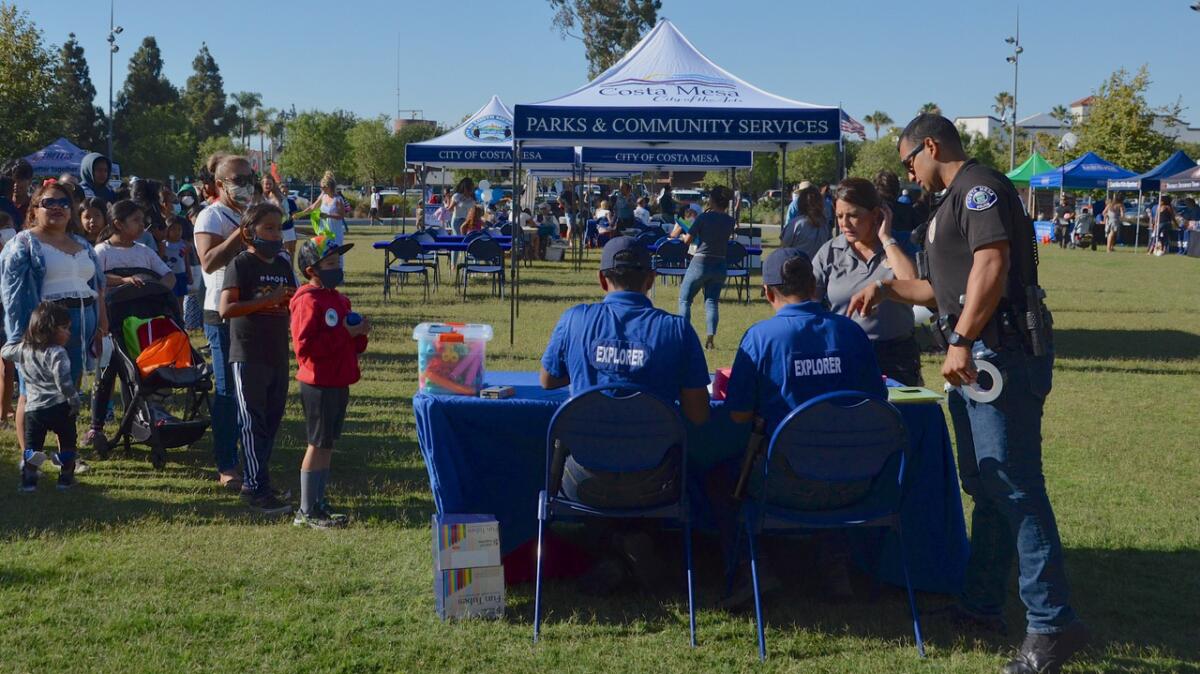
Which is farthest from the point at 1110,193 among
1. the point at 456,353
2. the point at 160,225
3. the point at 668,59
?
the point at 456,353

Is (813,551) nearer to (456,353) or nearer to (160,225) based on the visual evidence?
(456,353)

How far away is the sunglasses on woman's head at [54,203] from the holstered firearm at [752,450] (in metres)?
4.46

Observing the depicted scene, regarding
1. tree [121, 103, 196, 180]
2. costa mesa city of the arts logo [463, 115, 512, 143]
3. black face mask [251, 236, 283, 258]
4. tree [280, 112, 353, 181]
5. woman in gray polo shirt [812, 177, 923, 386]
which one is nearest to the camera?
woman in gray polo shirt [812, 177, 923, 386]

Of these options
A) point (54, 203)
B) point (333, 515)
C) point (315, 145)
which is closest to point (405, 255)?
point (54, 203)

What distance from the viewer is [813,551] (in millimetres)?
4848

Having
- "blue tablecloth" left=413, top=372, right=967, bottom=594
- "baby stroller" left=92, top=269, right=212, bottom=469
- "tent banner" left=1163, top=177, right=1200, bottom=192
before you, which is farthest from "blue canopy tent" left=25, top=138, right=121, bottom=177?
"tent banner" left=1163, top=177, right=1200, bottom=192

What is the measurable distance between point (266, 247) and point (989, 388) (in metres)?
3.63

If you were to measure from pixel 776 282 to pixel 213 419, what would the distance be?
3.53 metres

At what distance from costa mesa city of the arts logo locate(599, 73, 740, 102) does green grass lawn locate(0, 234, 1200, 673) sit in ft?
15.2

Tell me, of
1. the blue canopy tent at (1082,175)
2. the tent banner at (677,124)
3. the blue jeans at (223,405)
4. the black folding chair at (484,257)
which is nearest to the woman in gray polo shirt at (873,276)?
the blue jeans at (223,405)

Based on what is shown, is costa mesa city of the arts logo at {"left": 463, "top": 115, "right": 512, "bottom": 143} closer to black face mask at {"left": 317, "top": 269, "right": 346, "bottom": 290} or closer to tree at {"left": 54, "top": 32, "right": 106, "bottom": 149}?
black face mask at {"left": 317, "top": 269, "right": 346, "bottom": 290}

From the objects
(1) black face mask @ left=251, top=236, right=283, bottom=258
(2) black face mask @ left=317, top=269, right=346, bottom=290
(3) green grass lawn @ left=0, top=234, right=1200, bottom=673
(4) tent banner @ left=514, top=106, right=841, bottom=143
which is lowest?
(3) green grass lawn @ left=0, top=234, right=1200, bottom=673

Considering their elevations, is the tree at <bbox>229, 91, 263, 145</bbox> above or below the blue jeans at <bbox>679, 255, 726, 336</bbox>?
above

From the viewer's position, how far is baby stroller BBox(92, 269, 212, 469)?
688 cm
